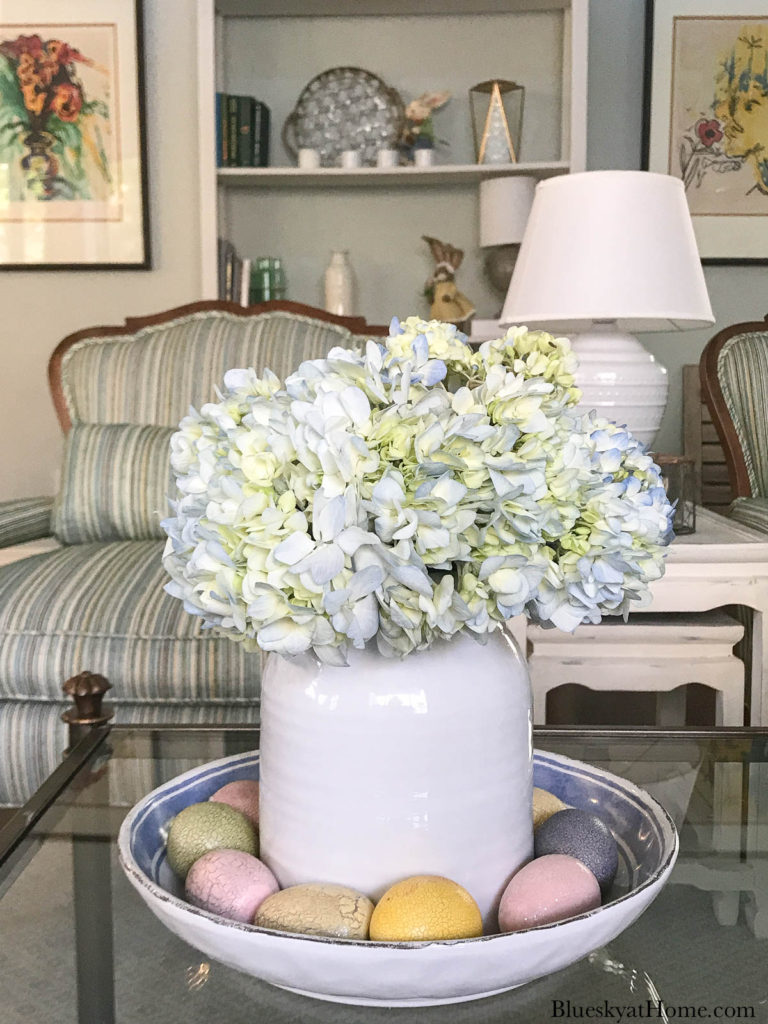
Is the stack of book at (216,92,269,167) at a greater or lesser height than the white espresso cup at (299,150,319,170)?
greater

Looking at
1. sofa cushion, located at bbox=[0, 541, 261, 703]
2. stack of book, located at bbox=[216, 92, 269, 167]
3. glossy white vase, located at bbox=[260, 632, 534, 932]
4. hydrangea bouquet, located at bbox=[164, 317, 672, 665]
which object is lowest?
sofa cushion, located at bbox=[0, 541, 261, 703]

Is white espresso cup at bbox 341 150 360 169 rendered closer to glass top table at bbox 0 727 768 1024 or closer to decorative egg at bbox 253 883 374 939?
glass top table at bbox 0 727 768 1024

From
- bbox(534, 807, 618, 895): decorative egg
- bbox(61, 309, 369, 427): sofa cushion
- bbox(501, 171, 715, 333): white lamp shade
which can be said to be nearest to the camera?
bbox(534, 807, 618, 895): decorative egg

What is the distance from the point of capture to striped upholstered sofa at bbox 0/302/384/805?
1.47 m

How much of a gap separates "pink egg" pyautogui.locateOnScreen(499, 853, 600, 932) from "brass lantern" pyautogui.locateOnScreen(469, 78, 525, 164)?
2351mm

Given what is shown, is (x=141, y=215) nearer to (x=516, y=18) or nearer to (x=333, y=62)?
(x=333, y=62)

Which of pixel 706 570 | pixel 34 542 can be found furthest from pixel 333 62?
pixel 706 570

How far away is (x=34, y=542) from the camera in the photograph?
1.97m

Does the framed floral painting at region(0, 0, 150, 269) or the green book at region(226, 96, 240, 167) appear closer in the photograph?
the green book at region(226, 96, 240, 167)

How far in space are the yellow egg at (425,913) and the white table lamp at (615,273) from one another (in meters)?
1.20

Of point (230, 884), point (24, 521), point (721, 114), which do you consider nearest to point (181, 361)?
point (24, 521)

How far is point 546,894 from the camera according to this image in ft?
1.94

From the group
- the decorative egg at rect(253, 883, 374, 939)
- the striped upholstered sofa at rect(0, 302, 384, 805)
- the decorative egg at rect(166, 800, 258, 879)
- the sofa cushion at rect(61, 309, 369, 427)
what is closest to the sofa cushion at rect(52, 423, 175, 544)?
the striped upholstered sofa at rect(0, 302, 384, 805)

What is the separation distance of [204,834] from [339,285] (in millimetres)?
2235
